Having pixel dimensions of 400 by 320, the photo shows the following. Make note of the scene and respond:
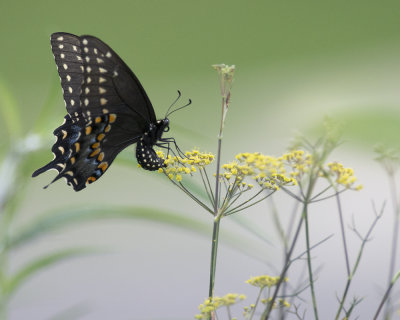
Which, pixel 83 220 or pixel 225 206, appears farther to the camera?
pixel 83 220

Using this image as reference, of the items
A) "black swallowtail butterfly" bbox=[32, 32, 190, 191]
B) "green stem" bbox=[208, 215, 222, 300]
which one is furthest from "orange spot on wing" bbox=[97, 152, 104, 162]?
"green stem" bbox=[208, 215, 222, 300]

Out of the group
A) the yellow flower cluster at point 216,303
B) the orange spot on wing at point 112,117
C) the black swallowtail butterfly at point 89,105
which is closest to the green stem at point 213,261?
the yellow flower cluster at point 216,303

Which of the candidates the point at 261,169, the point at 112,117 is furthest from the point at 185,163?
the point at 112,117

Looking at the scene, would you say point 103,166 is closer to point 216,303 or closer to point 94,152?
point 94,152

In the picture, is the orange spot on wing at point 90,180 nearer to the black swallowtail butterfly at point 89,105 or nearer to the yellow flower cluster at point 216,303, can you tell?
the black swallowtail butterfly at point 89,105

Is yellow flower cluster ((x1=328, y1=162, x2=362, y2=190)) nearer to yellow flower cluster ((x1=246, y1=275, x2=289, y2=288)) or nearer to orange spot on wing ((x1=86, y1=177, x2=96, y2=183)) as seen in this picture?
yellow flower cluster ((x1=246, y1=275, x2=289, y2=288))

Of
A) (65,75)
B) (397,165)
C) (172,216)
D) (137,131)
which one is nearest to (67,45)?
(65,75)

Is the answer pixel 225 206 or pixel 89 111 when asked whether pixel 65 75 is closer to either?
pixel 89 111
